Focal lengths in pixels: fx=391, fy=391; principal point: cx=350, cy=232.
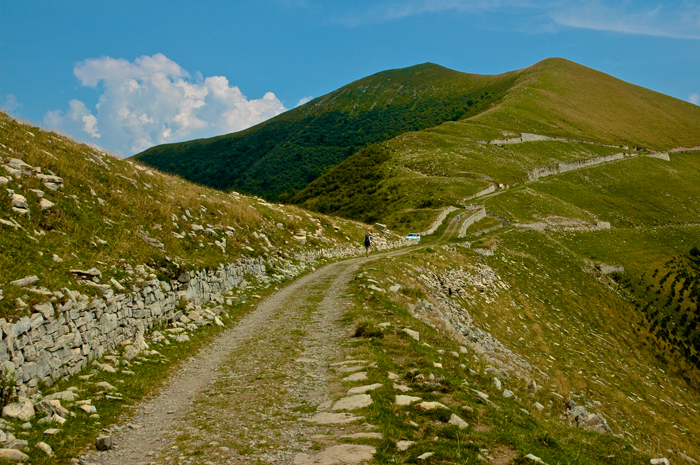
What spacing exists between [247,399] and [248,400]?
2.6 inches

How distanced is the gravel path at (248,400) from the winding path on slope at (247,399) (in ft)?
0.06

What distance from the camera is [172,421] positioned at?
789 centimetres

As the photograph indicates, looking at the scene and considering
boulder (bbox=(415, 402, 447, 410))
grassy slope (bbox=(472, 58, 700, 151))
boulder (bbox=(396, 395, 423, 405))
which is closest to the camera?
boulder (bbox=(415, 402, 447, 410))

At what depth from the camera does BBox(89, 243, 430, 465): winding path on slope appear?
21.4ft

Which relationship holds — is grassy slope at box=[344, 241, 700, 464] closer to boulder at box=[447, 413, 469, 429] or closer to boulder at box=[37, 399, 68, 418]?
boulder at box=[447, 413, 469, 429]

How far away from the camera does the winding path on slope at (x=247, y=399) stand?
6527mm

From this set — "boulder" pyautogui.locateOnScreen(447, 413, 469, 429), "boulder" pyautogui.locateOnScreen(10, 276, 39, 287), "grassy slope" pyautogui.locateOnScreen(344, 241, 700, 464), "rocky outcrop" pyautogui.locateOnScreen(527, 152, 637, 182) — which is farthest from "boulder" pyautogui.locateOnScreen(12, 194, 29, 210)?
"rocky outcrop" pyautogui.locateOnScreen(527, 152, 637, 182)

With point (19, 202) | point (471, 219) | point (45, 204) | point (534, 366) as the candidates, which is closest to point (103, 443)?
point (19, 202)

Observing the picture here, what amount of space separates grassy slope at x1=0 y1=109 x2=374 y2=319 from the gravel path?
12.1 ft

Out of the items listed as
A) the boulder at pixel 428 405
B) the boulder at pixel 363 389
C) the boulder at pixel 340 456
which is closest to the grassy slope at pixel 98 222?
the boulder at pixel 340 456

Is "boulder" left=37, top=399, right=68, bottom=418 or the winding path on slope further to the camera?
"boulder" left=37, top=399, right=68, bottom=418

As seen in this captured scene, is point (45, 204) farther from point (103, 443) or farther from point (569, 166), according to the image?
point (569, 166)

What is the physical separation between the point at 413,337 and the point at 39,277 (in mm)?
10328

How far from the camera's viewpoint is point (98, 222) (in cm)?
1444
